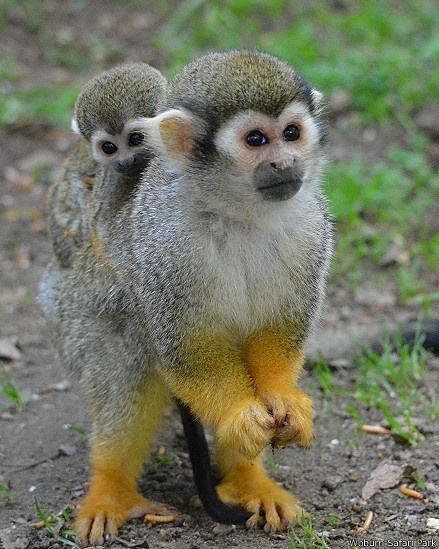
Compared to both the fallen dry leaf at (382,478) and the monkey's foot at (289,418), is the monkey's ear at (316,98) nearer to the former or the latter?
the monkey's foot at (289,418)

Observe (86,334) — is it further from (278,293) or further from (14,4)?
(14,4)

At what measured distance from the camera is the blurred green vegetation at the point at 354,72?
A: 599cm

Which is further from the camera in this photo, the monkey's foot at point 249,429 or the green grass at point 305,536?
the green grass at point 305,536

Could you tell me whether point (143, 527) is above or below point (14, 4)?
below

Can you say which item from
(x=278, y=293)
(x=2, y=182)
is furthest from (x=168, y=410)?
(x=2, y=182)

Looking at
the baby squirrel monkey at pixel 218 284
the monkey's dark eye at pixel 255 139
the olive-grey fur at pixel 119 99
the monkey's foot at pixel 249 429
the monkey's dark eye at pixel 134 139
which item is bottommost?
the monkey's foot at pixel 249 429

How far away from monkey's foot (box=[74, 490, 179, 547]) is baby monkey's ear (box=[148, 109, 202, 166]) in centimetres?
142

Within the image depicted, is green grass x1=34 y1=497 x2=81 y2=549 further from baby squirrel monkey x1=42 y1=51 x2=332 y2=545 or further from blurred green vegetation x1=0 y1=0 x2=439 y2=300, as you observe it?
blurred green vegetation x1=0 y1=0 x2=439 y2=300

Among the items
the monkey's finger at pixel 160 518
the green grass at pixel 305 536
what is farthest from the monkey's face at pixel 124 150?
the green grass at pixel 305 536

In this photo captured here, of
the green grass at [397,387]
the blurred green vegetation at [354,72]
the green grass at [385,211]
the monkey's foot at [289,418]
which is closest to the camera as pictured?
the monkey's foot at [289,418]

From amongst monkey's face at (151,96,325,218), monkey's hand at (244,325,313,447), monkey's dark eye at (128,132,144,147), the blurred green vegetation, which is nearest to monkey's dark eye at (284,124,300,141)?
monkey's face at (151,96,325,218)

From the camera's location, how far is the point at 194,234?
3.37 metres

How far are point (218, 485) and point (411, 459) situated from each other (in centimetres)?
83

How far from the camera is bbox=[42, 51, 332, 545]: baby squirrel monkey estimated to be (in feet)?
10.4
